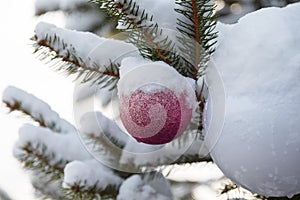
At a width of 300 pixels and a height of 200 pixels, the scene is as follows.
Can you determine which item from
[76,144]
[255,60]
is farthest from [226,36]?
[76,144]

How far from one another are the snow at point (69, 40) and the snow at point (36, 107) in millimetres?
244

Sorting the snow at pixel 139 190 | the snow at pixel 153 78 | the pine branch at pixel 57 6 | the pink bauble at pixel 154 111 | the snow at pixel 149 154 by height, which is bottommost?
the snow at pixel 139 190

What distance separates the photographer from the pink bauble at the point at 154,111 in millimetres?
622

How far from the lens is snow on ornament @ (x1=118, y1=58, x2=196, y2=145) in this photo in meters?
0.62

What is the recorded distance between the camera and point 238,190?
95 cm

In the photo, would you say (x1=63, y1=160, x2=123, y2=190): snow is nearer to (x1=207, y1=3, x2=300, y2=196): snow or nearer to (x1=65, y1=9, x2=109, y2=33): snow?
(x1=207, y1=3, x2=300, y2=196): snow

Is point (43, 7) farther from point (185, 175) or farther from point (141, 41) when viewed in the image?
point (141, 41)

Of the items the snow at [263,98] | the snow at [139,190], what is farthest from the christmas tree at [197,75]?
the snow at [139,190]

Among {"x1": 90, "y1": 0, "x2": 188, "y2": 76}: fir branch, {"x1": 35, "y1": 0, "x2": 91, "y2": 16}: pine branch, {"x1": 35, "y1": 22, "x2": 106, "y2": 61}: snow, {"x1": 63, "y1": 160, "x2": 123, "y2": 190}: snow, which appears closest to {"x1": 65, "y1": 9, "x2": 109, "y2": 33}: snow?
{"x1": 35, "y1": 0, "x2": 91, "y2": 16}: pine branch

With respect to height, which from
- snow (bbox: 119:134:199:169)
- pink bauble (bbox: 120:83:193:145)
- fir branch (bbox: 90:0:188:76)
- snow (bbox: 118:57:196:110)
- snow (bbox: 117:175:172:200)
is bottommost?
snow (bbox: 117:175:172:200)

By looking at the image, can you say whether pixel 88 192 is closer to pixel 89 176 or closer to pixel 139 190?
pixel 89 176

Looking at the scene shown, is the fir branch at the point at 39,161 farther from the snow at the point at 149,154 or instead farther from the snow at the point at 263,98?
the snow at the point at 263,98

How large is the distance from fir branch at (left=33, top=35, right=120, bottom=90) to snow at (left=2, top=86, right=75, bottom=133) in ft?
0.77

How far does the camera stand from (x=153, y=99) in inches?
24.5
